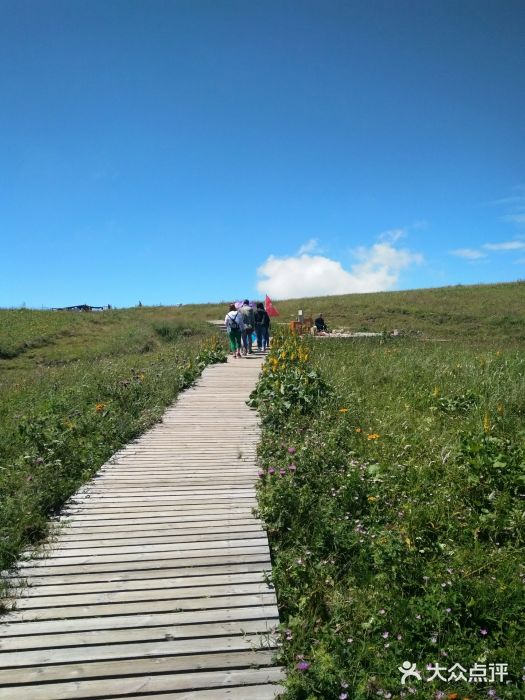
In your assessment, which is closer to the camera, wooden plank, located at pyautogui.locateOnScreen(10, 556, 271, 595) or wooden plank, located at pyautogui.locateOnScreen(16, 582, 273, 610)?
wooden plank, located at pyautogui.locateOnScreen(16, 582, 273, 610)

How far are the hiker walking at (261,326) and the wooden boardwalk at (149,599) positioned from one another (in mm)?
12394

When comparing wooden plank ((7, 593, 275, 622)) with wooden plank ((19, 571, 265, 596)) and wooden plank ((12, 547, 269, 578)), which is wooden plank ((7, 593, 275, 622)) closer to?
wooden plank ((19, 571, 265, 596))

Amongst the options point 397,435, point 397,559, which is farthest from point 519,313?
point 397,559

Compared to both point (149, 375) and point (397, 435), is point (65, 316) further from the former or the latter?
point (397, 435)

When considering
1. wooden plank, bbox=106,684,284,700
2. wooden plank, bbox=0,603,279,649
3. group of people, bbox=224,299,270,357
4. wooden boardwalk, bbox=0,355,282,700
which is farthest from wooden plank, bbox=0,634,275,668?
group of people, bbox=224,299,270,357

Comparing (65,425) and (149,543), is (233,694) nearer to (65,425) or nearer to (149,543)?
(149,543)

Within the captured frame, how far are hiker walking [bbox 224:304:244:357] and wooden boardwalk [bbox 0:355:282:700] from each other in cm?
1052

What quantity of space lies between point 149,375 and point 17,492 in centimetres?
695

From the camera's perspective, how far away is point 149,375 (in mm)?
12195

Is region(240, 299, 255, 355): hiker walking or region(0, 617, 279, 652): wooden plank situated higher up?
region(240, 299, 255, 355): hiker walking

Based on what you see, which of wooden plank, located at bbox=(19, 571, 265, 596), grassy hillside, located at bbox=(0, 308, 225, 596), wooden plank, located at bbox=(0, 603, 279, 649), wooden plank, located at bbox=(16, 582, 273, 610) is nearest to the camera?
wooden plank, located at bbox=(0, 603, 279, 649)

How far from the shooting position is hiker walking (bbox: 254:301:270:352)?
1856 cm

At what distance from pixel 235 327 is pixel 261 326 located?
211 centimetres

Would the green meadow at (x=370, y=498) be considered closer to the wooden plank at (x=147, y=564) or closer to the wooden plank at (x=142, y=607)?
the wooden plank at (x=147, y=564)
